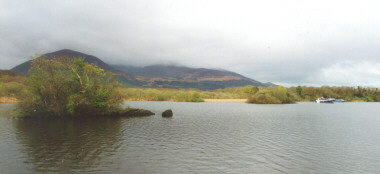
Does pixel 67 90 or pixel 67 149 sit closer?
pixel 67 149

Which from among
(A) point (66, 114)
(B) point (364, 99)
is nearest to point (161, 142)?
(A) point (66, 114)

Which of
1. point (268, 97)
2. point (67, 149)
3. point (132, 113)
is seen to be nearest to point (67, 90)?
point (132, 113)

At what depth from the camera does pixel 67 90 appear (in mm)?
35562

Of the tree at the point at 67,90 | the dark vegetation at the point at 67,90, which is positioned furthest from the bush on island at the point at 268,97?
A: the tree at the point at 67,90

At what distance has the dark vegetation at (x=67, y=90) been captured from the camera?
3425 centimetres

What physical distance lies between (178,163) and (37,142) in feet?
45.9

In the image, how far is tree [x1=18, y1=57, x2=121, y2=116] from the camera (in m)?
34.2

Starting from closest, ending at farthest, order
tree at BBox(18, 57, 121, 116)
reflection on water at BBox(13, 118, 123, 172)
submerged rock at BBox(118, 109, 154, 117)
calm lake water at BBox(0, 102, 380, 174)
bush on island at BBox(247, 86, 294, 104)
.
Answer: calm lake water at BBox(0, 102, 380, 174) < reflection on water at BBox(13, 118, 123, 172) < tree at BBox(18, 57, 121, 116) < submerged rock at BBox(118, 109, 154, 117) < bush on island at BBox(247, 86, 294, 104)

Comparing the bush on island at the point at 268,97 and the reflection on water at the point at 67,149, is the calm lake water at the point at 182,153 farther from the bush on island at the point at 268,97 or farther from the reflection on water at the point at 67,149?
the bush on island at the point at 268,97

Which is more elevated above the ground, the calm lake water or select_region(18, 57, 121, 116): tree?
select_region(18, 57, 121, 116): tree

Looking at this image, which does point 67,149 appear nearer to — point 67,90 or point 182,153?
point 182,153

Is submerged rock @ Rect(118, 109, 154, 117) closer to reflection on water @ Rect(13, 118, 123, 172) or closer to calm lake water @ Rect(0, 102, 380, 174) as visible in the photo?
reflection on water @ Rect(13, 118, 123, 172)

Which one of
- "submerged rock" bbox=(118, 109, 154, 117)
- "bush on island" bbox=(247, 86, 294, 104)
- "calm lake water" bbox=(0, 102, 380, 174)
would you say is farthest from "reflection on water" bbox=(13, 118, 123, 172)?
"bush on island" bbox=(247, 86, 294, 104)

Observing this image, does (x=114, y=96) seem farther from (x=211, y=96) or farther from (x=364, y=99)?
(x=364, y=99)
